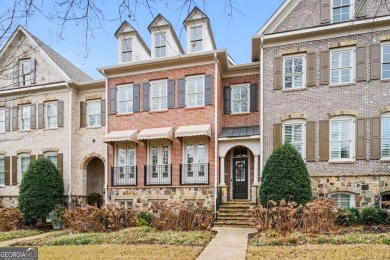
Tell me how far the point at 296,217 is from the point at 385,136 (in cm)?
535

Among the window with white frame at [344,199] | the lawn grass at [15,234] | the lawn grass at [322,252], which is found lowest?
the lawn grass at [15,234]

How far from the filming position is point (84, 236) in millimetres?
11609

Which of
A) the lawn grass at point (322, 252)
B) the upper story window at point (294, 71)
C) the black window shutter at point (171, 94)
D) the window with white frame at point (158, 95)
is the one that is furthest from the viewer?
the window with white frame at point (158, 95)

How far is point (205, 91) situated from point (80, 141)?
Answer: 27.3 feet

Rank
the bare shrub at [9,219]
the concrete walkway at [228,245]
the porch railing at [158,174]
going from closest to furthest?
the concrete walkway at [228,245]
the bare shrub at [9,219]
the porch railing at [158,174]

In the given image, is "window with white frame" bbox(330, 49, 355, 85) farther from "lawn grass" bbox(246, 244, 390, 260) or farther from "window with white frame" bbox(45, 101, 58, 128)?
"window with white frame" bbox(45, 101, 58, 128)

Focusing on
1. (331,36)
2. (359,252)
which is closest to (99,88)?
(331,36)

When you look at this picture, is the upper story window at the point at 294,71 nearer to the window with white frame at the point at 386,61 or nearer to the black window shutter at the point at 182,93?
the window with white frame at the point at 386,61

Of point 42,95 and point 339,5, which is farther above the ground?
point 339,5

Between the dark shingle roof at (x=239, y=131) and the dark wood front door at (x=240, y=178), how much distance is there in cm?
157

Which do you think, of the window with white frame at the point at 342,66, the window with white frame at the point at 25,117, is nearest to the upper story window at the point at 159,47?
the window with white frame at the point at 342,66

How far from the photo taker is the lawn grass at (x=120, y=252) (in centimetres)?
844

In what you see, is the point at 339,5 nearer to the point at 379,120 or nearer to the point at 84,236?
the point at 379,120

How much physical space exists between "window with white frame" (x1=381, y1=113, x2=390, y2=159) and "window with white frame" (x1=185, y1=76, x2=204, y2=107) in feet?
25.9
